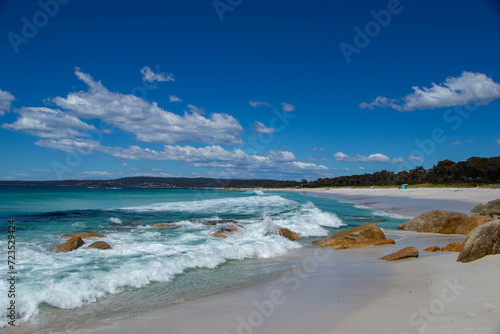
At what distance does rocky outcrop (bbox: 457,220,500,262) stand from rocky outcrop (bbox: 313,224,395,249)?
16.9 feet

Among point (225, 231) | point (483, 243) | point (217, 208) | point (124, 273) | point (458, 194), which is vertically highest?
point (458, 194)

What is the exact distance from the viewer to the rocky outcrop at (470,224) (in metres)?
14.2

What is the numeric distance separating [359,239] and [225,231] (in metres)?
5.90

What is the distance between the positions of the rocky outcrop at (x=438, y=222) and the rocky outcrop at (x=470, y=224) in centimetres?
41

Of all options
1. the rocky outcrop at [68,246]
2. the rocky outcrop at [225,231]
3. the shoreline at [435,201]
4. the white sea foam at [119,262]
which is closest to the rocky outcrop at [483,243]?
the white sea foam at [119,262]

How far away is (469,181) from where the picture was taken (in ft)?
202

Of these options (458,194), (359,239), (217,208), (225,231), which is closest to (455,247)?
(359,239)

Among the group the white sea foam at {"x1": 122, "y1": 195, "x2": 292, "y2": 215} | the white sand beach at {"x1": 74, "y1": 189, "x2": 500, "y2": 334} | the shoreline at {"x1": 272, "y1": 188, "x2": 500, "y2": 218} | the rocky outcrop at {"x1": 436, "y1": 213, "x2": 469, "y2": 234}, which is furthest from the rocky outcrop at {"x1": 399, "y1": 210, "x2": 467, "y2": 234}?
the white sea foam at {"x1": 122, "y1": 195, "x2": 292, "y2": 215}

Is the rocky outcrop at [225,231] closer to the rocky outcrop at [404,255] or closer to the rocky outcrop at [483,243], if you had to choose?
the rocky outcrop at [404,255]

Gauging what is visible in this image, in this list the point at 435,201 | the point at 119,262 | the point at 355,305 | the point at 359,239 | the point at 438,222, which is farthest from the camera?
the point at 435,201

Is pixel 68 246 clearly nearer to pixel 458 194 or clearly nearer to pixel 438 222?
pixel 438 222

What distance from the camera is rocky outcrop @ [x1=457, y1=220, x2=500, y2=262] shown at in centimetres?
671

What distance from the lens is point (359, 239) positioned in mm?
12398

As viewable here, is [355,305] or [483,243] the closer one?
[355,305]
